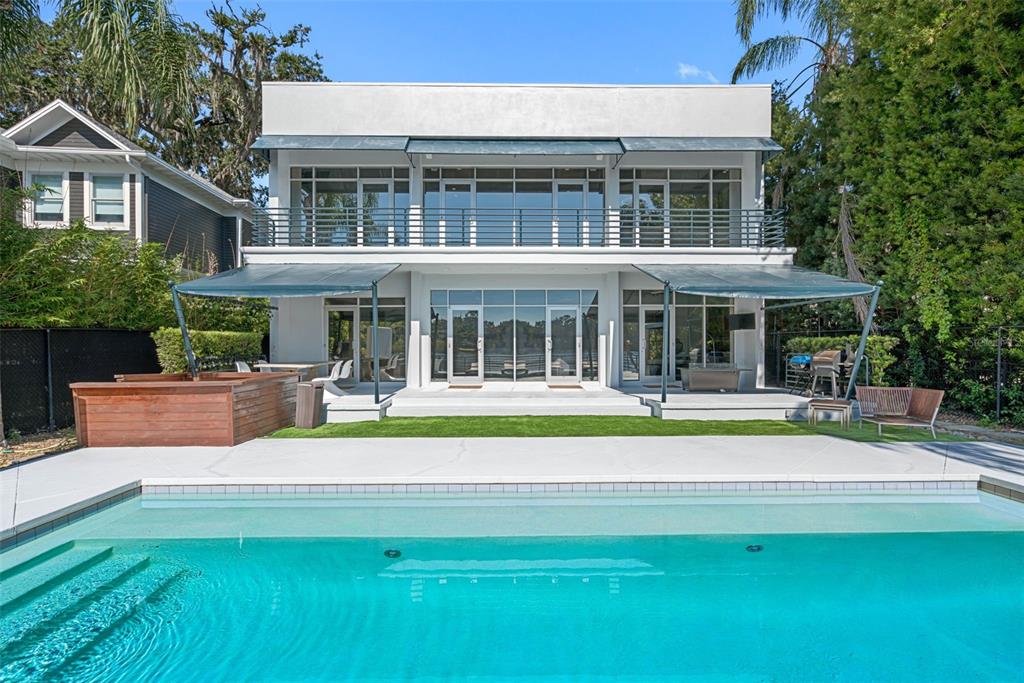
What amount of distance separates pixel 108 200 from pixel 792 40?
25417 millimetres

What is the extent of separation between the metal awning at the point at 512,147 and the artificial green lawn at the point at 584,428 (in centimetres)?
785

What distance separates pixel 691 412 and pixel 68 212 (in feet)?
69.3

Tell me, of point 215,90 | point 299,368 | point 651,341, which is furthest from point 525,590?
point 215,90

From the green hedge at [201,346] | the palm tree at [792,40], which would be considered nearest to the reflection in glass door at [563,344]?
the green hedge at [201,346]

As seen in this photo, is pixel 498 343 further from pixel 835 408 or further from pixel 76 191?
pixel 76 191

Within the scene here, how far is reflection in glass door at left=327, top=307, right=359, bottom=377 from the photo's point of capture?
18078 millimetres

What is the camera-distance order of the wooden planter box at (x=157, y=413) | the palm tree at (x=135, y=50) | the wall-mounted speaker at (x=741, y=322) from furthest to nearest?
1. the wall-mounted speaker at (x=741, y=322)
2. the palm tree at (x=135, y=50)
3. the wooden planter box at (x=157, y=413)

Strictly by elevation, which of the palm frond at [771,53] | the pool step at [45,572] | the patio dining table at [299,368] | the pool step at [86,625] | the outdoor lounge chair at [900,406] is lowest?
the pool step at [86,625]

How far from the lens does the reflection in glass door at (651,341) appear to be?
59.7 feet

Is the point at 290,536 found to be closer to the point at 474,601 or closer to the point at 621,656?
the point at 474,601

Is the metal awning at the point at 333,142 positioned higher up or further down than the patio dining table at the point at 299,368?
higher up

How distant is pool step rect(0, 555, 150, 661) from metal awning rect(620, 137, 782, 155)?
49.1ft

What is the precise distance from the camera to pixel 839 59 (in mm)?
19891

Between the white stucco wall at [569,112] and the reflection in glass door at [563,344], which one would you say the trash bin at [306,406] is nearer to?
the reflection in glass door at [563,344]
